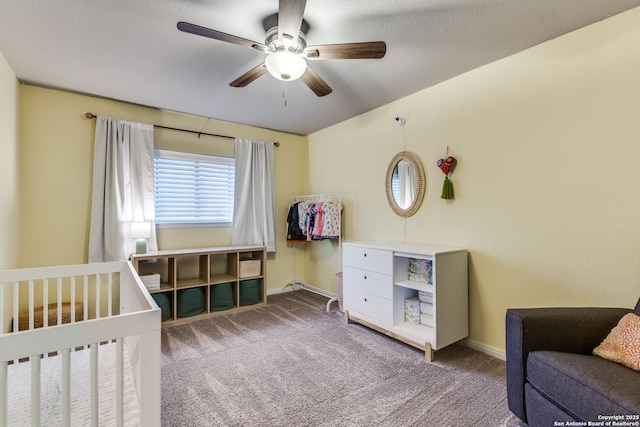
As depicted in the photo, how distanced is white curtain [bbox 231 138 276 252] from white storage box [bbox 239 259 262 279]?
35 cm

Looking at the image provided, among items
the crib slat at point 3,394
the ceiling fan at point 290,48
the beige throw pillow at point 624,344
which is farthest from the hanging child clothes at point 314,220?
the crib slat at point 3,394

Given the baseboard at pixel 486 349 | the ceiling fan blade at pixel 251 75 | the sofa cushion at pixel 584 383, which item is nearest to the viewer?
the sofa cushion at pixel 584 383

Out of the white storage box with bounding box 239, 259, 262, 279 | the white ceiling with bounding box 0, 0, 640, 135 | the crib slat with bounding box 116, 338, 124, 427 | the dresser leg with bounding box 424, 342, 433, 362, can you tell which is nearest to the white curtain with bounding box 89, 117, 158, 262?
the white ceiling with bounding box 0, 0, 640, 135

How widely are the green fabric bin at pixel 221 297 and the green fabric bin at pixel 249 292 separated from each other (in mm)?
152

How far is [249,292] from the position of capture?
367cm

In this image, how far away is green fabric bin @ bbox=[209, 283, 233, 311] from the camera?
11.3ft

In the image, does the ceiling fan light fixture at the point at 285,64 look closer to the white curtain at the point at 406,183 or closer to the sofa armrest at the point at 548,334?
the white curtain at the point at 406,183

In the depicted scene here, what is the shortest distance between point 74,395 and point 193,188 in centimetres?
269

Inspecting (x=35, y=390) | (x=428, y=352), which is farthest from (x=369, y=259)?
(x=35, y=390)

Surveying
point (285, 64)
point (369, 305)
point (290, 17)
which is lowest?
point (369, 305)

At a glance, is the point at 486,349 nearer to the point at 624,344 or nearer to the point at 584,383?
the point at 624,344

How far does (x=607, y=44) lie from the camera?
1.87m

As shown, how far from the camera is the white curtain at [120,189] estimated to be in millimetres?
3018

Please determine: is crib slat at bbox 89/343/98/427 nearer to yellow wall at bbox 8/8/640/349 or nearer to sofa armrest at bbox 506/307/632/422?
sofa armrest at bbox 506/307/632/422
